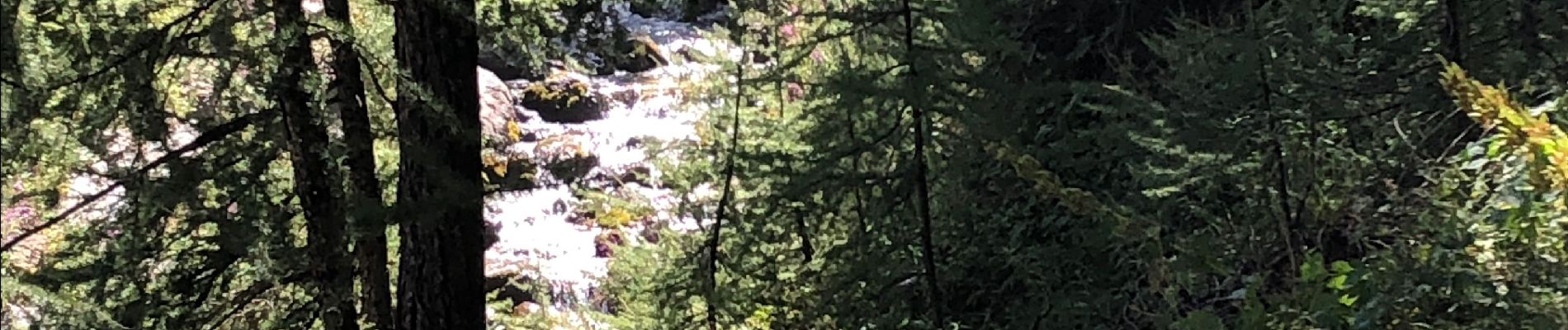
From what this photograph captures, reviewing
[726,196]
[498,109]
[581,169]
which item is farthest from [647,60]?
[726,196]

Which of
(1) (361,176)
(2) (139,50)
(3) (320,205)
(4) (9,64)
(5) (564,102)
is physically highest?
(5) (564,102)

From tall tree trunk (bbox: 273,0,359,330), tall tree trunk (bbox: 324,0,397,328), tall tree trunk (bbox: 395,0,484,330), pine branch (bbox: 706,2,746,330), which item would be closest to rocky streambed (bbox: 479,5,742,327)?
pine branch (bbox: 706,2,746,330)

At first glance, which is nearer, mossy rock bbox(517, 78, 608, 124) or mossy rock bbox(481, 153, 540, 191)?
mossy rock bbox(481, 153, 540, 191)

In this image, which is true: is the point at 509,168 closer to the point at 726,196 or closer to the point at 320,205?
the point at 726,196

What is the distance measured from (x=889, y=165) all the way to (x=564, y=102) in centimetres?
1016

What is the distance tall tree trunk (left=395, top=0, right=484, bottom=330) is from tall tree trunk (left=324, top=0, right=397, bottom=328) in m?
0.14

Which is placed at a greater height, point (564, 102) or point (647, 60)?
point (647, 60)

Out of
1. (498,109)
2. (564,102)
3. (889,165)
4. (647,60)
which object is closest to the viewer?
(889,165)

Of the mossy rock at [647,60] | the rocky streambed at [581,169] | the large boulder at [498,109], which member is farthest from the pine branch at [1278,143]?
the mossy rock at [647,60]

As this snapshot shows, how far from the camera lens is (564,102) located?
15438 millimetres

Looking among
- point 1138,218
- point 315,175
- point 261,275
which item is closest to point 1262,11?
point 1138,218

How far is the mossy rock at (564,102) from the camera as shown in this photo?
15.3 m

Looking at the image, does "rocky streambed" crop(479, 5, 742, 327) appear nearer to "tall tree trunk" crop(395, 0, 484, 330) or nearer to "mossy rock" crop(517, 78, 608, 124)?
"mossy rock" crop(517, 78, 608, 124)

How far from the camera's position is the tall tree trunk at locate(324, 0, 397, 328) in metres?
3.95
